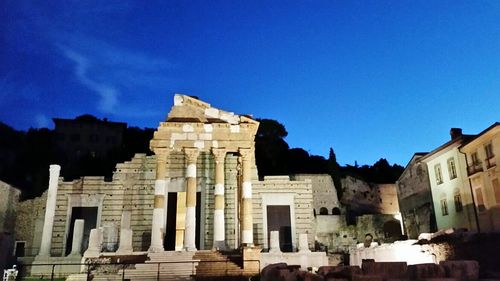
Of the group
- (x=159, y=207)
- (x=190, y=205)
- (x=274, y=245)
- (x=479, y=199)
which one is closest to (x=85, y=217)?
(x=159, y=207)

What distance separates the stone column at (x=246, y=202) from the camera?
77.2 ft

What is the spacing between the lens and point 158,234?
76.4 feet

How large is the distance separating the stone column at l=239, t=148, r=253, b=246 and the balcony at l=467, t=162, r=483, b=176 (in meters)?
16.9

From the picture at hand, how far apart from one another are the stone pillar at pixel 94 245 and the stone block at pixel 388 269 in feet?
53.8

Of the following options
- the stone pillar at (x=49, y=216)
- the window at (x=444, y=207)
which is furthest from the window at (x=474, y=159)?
the stone pillar at (x=49, y=216)

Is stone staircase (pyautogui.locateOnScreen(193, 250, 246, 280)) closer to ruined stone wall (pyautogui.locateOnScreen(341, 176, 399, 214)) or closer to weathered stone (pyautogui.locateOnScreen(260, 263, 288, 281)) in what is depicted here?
weathered stone (pyautogui.locateOnScreen(260, 263, 288, 281))

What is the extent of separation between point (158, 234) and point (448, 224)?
23.3 metres

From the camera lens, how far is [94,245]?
22750mm

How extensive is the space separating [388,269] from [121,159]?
51001 mm

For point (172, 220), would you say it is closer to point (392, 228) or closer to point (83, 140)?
point (392, 228)

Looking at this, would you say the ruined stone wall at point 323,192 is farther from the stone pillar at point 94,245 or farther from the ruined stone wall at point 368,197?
the stone pillar at point 94,245

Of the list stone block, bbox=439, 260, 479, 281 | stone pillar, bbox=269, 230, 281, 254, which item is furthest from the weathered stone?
stone pillar, bbox=269, 230, 281, 254

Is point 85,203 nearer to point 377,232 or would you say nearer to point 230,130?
point 230,130

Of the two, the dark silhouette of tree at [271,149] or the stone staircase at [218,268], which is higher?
the dark silhouette of tree at [271,149]
